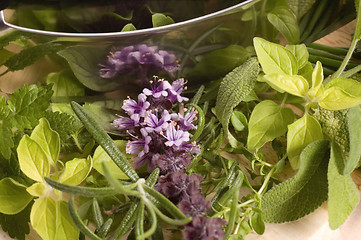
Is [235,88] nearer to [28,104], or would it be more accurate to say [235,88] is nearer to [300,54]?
[300,54]

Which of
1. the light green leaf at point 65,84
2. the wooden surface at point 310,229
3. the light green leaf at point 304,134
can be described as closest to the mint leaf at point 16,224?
the wooden surface at point 310,229

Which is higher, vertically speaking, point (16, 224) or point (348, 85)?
point (348, 85)

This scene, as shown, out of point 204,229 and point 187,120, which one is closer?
point 204,229

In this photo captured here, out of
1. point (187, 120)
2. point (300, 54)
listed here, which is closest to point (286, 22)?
point (300, 54)

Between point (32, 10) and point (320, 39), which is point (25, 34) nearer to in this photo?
point (32, 10)

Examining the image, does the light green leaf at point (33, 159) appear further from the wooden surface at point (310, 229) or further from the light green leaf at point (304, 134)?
the light green leaf at point (304, 134)

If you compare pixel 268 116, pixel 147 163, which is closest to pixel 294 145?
pixel 268 116

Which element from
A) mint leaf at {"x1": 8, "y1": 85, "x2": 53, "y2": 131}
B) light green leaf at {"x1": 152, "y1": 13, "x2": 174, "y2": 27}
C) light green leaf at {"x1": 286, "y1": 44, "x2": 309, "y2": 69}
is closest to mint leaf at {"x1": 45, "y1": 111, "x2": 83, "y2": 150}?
mint leaf at {"x1": 8, "y1": 85, "x2": 53, "y2": 131}
